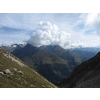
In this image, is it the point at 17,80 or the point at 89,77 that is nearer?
the point at 17,80

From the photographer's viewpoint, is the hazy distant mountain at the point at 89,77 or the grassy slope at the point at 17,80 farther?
the hazy distant mountain at the point at 89,77

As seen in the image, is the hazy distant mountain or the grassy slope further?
the hazy distant mountain

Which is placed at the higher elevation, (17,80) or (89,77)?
(17,80)
